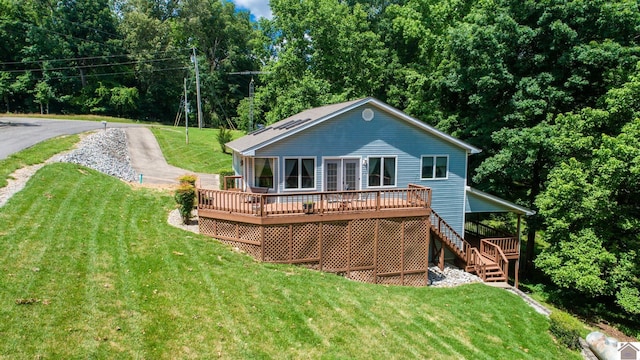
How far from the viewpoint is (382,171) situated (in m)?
16.5

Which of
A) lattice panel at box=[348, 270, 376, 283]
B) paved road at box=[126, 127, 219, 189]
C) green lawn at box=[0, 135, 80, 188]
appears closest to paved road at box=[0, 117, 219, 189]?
paved road at box=[126, 127, 219, 189]

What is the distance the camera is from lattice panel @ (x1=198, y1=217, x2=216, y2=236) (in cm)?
1353

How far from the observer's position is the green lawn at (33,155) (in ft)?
50.1

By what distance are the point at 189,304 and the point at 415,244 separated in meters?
8.65

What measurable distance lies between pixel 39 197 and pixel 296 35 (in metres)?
22.8

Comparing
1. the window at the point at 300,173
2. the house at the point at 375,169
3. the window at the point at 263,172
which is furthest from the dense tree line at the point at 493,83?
the window at the point at 263,172

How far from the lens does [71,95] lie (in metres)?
48.4

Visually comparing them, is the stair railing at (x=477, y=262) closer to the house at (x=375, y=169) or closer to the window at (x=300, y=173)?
the house at (x=375, y=169)

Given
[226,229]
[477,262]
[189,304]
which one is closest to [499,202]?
[477,262]

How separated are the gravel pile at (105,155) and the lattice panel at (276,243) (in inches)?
455

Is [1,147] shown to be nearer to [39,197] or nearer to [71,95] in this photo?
[39,197]

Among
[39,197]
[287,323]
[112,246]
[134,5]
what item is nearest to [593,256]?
[287,323]

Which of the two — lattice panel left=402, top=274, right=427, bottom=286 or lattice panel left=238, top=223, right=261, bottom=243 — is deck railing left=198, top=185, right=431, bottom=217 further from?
lattice panel left=402, top=274, right=427, bottom=286

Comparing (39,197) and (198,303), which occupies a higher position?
(39,197)
